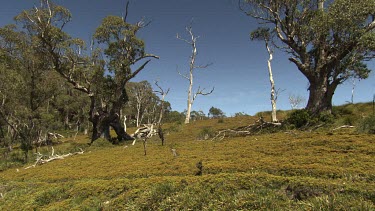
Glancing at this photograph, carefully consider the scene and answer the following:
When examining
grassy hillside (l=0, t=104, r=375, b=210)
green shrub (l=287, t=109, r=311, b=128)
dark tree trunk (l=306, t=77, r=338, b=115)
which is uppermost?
dark tree trunk (l=306, t=77, r=338, b=115)

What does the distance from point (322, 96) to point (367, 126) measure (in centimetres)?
640

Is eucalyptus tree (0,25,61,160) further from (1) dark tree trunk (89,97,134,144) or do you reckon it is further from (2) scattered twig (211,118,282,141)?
(2) scattered twig (211,118,282,141)

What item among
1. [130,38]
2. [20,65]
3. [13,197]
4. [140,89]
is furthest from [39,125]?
[140,89]

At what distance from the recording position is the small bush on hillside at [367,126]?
34.6ft

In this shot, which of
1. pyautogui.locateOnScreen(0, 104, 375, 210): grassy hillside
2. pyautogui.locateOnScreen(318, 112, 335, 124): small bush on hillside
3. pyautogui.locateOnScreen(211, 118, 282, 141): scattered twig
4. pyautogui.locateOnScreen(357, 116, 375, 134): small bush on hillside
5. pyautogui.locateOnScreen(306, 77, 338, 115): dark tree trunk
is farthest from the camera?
pyautogui.locateOnScreen(211, 118, 282, 141): scattered twig

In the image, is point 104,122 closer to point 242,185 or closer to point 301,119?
point 301,119

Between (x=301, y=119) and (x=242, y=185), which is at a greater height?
(x=301, y=119)

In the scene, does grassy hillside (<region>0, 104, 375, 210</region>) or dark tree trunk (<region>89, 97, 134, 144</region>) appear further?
dark tree trunk (<region>89, 97, 134, 144</region>)

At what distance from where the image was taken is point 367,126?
35.8 ft

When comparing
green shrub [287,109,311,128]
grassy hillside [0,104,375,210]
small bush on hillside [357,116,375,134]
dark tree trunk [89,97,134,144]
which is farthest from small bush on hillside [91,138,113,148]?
small bush on hillside [357,116,375,134]

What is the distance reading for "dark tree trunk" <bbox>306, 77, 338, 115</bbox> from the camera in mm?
16969

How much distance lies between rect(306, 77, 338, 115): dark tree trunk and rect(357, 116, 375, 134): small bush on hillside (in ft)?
18.1

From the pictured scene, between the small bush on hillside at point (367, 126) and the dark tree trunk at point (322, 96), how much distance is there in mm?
5516

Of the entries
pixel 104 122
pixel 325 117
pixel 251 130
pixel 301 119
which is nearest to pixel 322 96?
pixel 325 117
